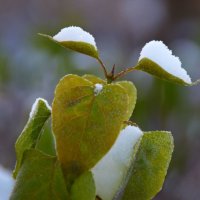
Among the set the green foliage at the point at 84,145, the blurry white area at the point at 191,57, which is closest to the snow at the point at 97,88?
the green foliage at the point at 84,145

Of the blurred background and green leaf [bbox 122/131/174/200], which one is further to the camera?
the blurred background

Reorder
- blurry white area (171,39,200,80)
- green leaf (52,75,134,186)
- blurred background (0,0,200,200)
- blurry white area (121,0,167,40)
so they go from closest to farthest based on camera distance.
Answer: green leaf (52,75,134,186) → blurred background (0,0,200,200) → blurry white area (171,39,200,80) → blurry white area (121,0,167,40)

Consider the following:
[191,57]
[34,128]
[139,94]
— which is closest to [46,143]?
[34,128]

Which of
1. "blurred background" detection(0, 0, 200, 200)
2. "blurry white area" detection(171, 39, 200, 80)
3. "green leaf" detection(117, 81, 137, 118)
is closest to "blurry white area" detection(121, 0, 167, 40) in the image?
"blurred background" detection(0, 0, 200, 200)

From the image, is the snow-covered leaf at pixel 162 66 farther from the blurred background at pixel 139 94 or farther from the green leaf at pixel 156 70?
the blurred background at pixel 139 94

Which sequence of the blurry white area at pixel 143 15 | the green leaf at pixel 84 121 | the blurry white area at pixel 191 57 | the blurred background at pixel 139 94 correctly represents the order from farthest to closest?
the blurry white area at pixel 143 15 < the blurry white area at pixel 191 57 < the blurred background at pixel 139 94 < the green leaf at pixel 84 121

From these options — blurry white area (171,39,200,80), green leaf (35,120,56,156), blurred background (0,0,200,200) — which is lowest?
blurred background (0,0,200,200)

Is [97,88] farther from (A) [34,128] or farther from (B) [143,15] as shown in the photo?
(B) [143,15]

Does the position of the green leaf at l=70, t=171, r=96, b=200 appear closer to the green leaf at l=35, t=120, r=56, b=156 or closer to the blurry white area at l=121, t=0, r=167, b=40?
the green leaf at l=35, t=120, r=56, b=156
